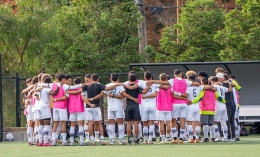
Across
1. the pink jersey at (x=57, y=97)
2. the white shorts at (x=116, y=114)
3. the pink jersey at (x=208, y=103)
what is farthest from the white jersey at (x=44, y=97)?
the pink jersey at (x=208, y=103)

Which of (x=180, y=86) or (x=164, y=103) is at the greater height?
(x=180, y=86)

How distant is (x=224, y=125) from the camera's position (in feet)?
68.3

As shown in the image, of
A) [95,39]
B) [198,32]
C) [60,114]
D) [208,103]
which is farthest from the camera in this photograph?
[198,32]

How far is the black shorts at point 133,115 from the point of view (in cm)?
2006

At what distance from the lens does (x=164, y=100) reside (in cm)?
2025

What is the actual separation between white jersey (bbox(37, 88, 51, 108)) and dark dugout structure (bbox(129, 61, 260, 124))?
6.94m

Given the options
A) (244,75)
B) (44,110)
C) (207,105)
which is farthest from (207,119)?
(244,75)

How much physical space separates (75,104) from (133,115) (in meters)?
1.67

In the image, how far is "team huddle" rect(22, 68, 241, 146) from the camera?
66.1ft

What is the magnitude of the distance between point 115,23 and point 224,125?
12880 millimetres

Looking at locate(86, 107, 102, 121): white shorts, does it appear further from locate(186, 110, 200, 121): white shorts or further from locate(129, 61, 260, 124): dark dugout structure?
locate(129, 61, 260, 124): dark dugout structure

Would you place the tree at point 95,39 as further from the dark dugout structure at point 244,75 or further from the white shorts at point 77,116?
the white shorts at point 77,116

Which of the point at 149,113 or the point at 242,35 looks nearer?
the point at 149,113
